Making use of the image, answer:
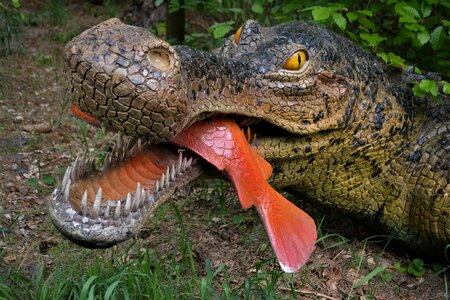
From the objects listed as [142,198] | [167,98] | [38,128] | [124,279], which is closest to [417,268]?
[124,279]

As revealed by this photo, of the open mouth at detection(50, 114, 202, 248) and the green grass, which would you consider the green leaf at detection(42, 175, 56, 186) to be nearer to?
the green grass

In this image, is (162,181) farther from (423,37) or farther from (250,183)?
(423,37)

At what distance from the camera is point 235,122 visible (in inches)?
121

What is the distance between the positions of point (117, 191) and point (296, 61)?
113 centimetres

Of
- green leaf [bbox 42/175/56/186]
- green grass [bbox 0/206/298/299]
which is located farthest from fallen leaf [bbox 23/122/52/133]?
green grass [bbox 0/206/298/299]

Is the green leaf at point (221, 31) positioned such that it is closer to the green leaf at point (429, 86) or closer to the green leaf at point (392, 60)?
the green leaf at point (392, 60)

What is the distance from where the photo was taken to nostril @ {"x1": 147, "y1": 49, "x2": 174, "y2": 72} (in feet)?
8.25

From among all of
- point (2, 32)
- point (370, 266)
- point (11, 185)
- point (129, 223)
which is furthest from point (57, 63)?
point (129, 223)

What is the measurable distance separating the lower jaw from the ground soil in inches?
15.5

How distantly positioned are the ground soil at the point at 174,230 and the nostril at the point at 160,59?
0.47 meters

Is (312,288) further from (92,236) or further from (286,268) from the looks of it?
(92,236)

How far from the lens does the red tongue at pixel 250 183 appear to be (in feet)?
9.46

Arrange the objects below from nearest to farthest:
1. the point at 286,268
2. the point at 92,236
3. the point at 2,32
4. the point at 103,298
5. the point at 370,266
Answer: the point at 92,236, the point at 286,268, the point at 103,298, the point at 370,266, the point at 2,32

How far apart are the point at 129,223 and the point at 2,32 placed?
5210mm
